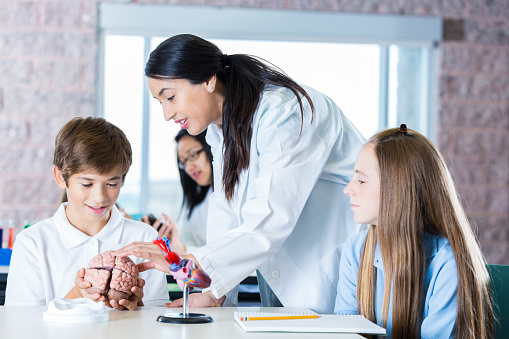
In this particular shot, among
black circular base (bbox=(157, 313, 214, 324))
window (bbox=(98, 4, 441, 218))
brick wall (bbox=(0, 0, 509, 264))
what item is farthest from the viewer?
window (bbox=(98, 4, 441, 218))

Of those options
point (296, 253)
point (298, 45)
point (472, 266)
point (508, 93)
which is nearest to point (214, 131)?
point (296, 253)

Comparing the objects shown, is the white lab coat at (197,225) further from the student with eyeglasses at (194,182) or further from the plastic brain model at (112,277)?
the plastic brain model at (112,277)

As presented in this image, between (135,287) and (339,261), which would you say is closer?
(135,287)

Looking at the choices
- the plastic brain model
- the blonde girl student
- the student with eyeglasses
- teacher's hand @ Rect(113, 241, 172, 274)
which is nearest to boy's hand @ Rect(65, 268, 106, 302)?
the plastic brain model

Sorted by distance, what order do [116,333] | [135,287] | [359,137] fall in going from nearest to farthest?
[116,333]
[135,287]
[359,137]

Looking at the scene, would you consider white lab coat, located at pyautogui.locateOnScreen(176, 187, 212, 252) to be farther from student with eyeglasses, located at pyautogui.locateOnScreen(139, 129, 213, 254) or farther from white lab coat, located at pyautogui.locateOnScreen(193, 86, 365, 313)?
white lab coat, located at pyautogui.locateOnScreen(193, 86, 365, 313)

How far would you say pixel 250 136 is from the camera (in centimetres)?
159

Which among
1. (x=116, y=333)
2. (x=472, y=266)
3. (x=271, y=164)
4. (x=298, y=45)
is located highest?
(x=298, y=45)

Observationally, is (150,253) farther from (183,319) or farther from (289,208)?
(289,208)

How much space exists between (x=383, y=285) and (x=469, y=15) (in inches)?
108

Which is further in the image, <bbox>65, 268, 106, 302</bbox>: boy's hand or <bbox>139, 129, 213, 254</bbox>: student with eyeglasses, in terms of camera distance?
<bbox>139, 129, 213, 254</bbox>: student with eyeglasses

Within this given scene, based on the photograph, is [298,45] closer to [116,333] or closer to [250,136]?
[250,136]

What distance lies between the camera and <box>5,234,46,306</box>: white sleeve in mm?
1507

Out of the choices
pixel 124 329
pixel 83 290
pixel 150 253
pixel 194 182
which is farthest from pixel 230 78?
pixel 194 182
